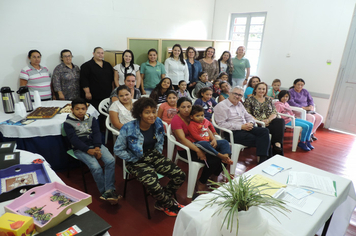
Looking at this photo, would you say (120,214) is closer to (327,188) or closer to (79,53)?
(327,188)

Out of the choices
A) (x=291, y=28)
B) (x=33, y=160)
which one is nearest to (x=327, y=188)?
(x=33, y=160)

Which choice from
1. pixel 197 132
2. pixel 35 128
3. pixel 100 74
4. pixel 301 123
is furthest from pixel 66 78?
pixel 301 123

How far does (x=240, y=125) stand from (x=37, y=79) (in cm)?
299

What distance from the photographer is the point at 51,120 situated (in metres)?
2.62

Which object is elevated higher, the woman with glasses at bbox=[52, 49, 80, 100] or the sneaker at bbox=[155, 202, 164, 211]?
the woman with glasses at bbox=[52, 49, 80, 100]

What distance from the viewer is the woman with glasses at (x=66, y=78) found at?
358 centimetres

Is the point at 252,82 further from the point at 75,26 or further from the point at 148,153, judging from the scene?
the point at 75,26

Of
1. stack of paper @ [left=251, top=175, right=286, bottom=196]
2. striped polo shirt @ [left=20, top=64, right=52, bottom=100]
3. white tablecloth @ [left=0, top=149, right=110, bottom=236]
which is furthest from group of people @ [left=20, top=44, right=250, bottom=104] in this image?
stack of paper @ [left=251, top=175, right=286, bottom=196]

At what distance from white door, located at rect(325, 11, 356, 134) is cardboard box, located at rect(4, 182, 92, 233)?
5.41 metres

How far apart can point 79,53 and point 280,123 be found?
11.9ft

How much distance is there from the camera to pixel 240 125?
3070 millimetres

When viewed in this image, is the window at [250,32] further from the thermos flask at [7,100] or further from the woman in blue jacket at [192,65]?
the thermos flask at [7,100]

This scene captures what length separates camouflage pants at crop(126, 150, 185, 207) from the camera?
81.0 inches

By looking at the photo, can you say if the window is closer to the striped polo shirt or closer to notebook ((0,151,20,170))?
the striped polo shirt
